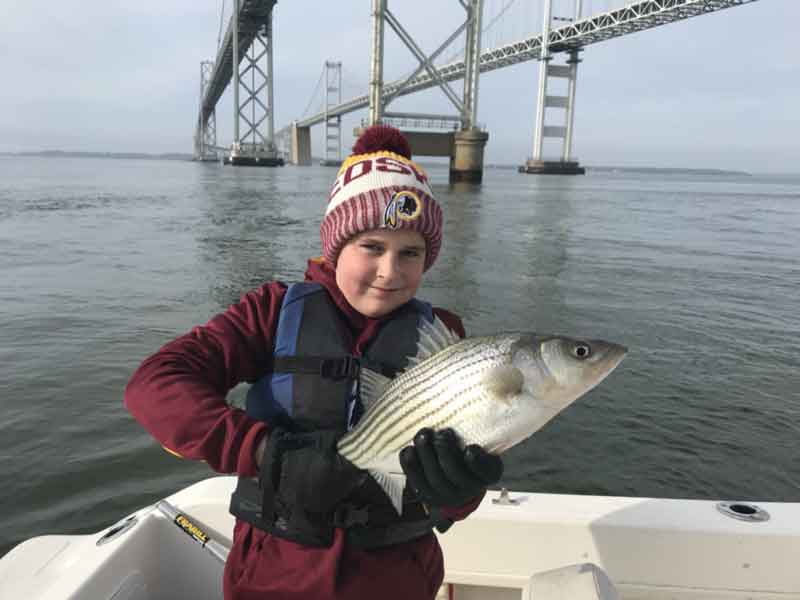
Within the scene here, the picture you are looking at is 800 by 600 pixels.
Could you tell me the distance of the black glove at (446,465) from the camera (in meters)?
1.54

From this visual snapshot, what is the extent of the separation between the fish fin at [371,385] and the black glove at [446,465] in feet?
0.81

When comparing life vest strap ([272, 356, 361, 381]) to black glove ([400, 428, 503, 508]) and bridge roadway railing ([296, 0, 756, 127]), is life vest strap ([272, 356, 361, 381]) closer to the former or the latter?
black glove ([400, 428, 503, 508])

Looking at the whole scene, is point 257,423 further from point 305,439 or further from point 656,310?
point 656,310

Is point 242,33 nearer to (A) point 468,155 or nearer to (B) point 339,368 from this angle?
(A) point 468,155

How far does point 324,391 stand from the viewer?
79.4 inches

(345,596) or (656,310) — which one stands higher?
(345,596)

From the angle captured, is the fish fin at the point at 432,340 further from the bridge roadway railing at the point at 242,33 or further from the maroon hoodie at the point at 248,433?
the bridge roadway railing at the point at 242,33

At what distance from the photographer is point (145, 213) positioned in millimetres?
21766

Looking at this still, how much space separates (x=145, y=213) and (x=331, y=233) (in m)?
22.0

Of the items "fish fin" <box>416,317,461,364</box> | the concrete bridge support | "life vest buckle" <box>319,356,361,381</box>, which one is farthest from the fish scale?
the concrete bridge support

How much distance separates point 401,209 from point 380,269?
0.24m

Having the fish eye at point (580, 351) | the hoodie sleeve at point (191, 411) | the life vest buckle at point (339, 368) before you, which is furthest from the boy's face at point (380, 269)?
the fish eye at point (580, 351)

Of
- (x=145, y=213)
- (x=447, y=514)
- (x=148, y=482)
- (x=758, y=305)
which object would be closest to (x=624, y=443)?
(x=447, y=514)

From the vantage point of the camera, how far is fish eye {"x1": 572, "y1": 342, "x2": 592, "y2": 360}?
1487 millimetres
